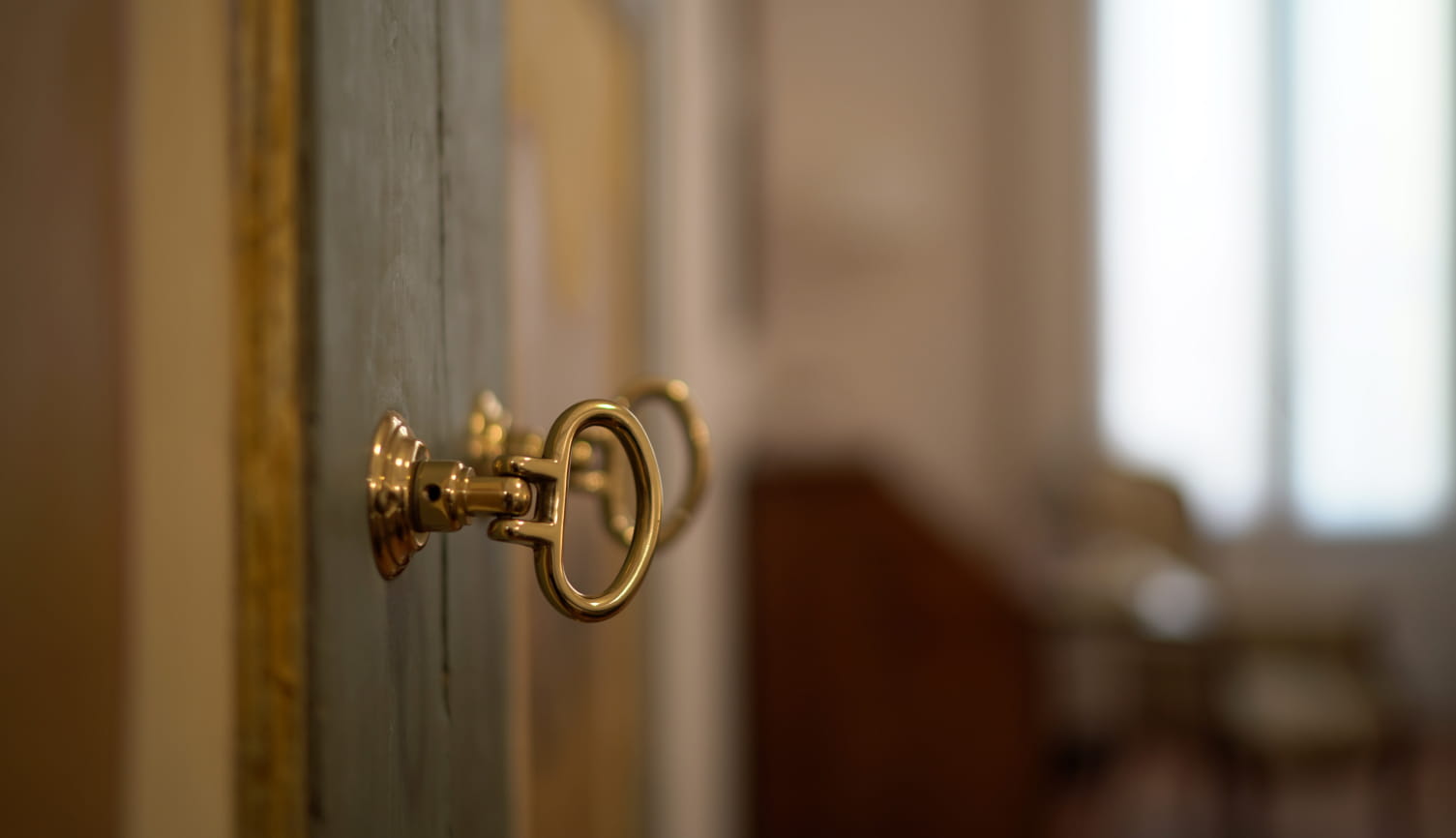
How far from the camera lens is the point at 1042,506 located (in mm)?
3504

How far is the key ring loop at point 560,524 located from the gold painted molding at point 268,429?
0.25 feet

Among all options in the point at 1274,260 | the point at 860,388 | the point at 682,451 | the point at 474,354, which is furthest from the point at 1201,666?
the point at 474,354

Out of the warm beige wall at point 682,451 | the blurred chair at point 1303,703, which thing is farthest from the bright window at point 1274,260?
the warm beige wall at point 682,451

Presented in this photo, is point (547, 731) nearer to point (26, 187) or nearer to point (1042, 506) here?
point (26, 187)

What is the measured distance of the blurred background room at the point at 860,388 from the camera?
1.19ft

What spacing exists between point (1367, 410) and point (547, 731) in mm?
3390

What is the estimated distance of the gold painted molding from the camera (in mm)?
369

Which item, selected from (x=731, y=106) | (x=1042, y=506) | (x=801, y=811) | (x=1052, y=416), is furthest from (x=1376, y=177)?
(x=801, y=811)

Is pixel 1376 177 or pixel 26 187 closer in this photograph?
pixel 26 187

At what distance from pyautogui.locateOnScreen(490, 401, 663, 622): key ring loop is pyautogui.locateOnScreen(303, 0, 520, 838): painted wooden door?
0.17 ft

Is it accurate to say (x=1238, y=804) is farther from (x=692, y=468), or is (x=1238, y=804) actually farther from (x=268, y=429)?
(x=268, y=429)

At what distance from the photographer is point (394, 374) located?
38cm

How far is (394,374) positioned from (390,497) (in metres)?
0.05

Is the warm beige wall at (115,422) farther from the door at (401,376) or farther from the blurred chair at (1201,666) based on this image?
the blurred chair at (1201,666)
